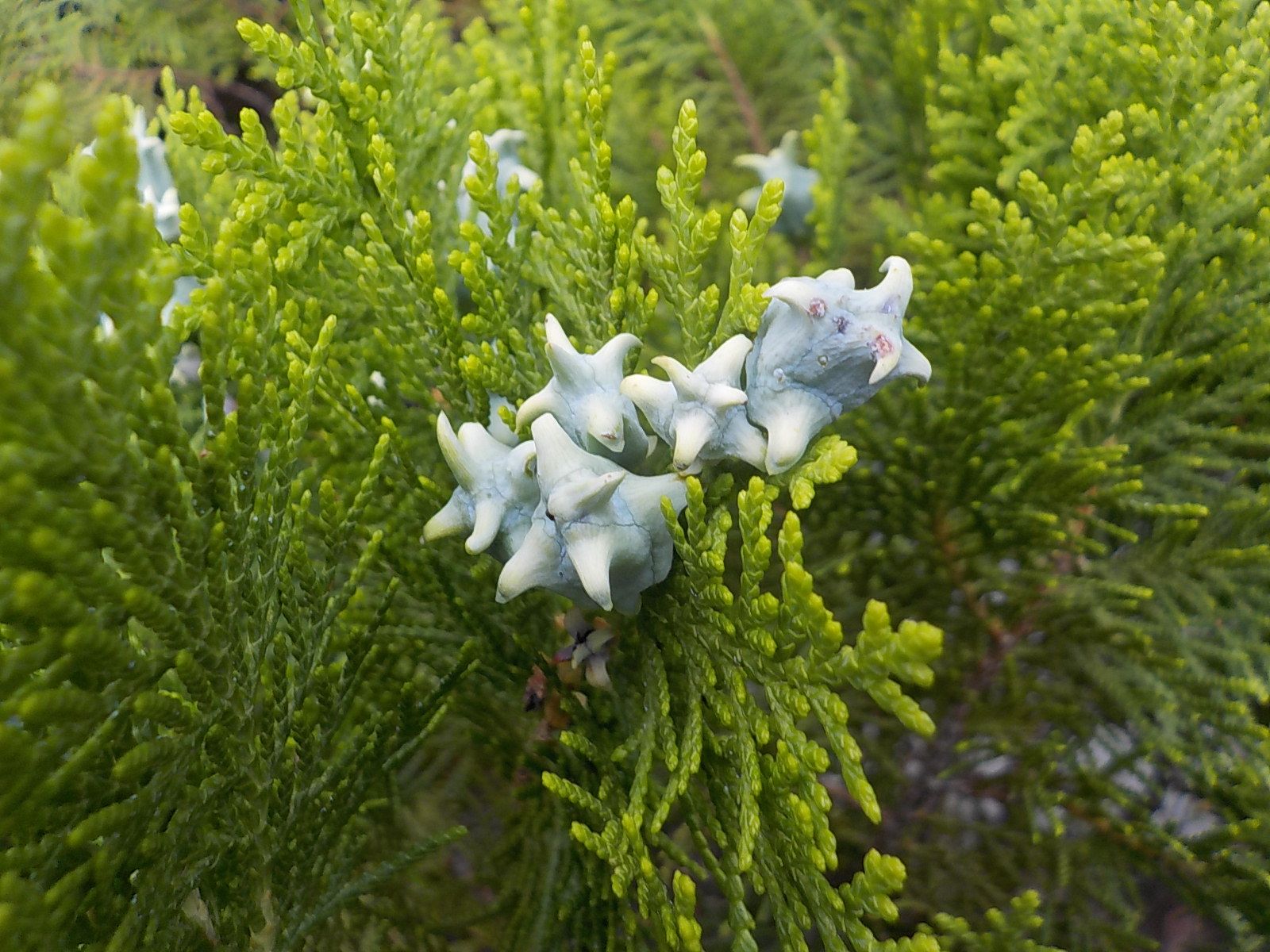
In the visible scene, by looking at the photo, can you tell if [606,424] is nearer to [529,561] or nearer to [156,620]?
[529,561]

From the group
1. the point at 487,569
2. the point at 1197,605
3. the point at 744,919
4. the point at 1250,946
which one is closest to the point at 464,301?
the point at 487,569

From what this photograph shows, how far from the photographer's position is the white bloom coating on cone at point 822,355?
0.68m

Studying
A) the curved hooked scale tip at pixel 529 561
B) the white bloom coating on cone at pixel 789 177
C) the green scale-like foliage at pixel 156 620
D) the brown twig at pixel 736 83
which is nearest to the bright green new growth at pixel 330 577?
the green scale-like foliage at pixel 156 620

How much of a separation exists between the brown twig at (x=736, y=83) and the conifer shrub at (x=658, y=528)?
9.9 inches

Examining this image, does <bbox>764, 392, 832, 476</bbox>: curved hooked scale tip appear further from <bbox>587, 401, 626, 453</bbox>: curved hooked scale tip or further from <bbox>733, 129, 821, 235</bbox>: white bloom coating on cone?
<bbox>733, 129, 821, 235</bbox>: white bloom coating on cone

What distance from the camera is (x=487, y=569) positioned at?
90 centimetres

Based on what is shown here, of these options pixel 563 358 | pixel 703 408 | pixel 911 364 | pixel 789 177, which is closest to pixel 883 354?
pixel 911 364

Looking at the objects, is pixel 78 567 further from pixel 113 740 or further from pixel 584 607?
pixel 584 607

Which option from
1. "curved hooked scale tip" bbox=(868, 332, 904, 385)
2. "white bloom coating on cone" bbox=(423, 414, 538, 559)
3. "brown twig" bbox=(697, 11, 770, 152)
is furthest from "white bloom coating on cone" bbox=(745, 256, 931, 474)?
"brown twig" bbox=(697, 11, 770, 152)

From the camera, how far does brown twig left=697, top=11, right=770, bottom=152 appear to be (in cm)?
170

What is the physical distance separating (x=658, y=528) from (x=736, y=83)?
1.30 m

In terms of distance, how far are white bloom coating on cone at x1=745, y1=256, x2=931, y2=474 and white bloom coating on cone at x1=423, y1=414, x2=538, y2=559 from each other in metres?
→ 0.20

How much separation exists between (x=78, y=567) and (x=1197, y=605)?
3.90 ft

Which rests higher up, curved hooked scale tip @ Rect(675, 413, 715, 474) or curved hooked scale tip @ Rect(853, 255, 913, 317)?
curved hooked scale tip @ Rect(853, 255, 913, 317)
